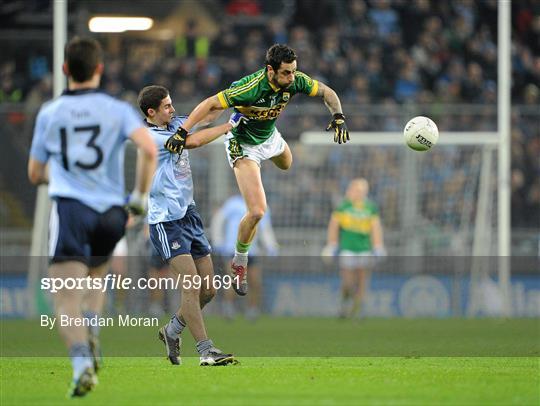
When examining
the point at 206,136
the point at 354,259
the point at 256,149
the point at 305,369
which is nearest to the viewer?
the point at 206,136

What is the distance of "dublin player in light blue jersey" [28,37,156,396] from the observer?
761 cm

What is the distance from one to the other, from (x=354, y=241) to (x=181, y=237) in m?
10.5

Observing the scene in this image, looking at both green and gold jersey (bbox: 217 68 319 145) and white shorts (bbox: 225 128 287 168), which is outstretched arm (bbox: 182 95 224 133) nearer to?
green and gold jersey (bbox: 217 68 319 145)

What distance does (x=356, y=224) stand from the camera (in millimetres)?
20688

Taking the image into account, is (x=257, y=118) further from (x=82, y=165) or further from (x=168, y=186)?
(x=82, y=165)

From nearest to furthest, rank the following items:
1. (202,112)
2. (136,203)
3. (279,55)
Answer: (136,203)
(202,112)
(279,55)

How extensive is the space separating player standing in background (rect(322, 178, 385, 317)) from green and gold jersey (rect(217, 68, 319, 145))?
8.78 metres

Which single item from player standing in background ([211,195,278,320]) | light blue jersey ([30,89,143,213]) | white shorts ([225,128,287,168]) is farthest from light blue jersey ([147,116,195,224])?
player standing in background ([211,195,278,320])

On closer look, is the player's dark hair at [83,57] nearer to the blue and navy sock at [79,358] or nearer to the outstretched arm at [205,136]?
the blue and navy sock at [79,358]

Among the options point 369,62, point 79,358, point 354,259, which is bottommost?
point 354,259

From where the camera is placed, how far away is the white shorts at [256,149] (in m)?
11.8

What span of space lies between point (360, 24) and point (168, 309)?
1012 centimetres

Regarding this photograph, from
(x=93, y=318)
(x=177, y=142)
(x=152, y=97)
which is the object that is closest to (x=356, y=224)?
(x=152, y=97)

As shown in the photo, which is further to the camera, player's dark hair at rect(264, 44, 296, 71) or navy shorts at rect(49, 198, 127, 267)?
player's dark hair at rect(264, 44, 296, 71)
